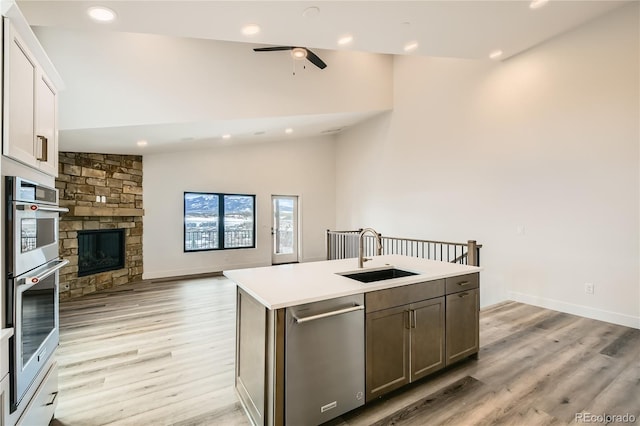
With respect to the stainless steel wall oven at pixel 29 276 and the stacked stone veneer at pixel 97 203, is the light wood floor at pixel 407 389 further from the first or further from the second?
the stacked stone veneer at pixel 97 203

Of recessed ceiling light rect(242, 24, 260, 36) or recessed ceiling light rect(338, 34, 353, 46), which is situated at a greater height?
recessed ceiling light rect(338, 34, 353, 46)

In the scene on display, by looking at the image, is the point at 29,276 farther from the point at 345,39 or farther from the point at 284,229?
the point at 284,229

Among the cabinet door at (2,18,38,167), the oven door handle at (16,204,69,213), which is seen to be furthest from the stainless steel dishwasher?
the cabinet door at (2,18,38,167)

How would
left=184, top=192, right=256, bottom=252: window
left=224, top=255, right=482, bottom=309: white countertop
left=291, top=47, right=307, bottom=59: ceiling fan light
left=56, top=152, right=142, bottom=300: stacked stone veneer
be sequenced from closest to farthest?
1. left=224, top=255, right=482, bottom=309: white countertop
2. left=291, top=47, right=307, bottom=59: ceiling fan light
3. left=56, top=152, right=142, bottom=300: stacked stone veneer
4. left=184, top=192, right=256, bottom=252: window

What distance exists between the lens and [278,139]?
7.52m

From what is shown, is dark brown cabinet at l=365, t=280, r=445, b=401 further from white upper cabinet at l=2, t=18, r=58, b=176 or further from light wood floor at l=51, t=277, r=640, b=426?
white upper cabinet at l=2, t=18, r=58, b=176

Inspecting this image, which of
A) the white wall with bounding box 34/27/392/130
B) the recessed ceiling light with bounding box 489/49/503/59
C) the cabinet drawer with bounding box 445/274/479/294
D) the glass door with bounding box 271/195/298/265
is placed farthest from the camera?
the glass door with bounding box 271/195/298/265

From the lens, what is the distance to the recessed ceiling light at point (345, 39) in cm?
324

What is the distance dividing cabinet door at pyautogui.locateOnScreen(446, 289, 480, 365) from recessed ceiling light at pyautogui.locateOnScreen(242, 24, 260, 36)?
9.88 feet

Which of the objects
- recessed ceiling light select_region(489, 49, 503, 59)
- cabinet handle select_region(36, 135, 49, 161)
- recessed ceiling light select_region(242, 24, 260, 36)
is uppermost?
recessed ceiling light select_region(489, 49, 503, 59)

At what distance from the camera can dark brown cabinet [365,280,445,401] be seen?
2.00 metres

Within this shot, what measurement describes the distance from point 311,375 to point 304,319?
0.36 m

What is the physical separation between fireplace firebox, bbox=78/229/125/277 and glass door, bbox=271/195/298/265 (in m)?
3.40

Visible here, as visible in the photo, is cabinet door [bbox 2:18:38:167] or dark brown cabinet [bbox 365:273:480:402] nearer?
cabinet door [bbox 2:18:38:167]
